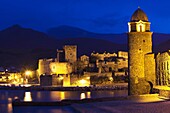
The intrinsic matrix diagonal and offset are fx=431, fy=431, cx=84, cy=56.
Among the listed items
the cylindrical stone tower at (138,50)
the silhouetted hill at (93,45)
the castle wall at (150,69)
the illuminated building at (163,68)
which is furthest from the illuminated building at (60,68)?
the silhouetted hill at (93,45)

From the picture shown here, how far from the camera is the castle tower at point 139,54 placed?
85.6ft

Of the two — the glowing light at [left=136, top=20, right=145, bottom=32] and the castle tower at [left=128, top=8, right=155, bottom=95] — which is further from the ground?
the glowing light at [left=136, top=20, right=145, bottom=32]

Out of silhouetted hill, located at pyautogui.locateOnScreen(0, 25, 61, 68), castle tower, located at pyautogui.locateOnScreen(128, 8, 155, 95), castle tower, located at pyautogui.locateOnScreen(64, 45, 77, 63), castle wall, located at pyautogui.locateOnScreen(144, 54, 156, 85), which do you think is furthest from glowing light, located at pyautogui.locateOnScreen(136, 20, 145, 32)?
silhouetted hill, located at pyautogui.locateOnScreen(0, 25, 61, 68)

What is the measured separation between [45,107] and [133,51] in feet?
24.1

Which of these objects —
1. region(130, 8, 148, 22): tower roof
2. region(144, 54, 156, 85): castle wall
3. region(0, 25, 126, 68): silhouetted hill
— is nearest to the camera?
region(144, 54, 156, 85): castle wall

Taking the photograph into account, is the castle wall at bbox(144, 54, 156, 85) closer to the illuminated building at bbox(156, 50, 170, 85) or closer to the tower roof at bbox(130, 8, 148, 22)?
the illuminated building at bbox(156, 50, 170, 85)

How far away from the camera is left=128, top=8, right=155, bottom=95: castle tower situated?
85.6 ft

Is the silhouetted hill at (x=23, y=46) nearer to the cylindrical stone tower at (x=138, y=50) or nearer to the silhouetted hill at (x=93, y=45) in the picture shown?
the silhouetted hill at (x=93, y=45)

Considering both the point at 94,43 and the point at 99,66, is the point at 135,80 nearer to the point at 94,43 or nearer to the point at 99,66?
the point at 99,66

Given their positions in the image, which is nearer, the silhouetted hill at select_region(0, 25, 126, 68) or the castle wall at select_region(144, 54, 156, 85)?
the castle wall at select_region(144, 54, 156, 85)

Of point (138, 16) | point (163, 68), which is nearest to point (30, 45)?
point (138, 16)

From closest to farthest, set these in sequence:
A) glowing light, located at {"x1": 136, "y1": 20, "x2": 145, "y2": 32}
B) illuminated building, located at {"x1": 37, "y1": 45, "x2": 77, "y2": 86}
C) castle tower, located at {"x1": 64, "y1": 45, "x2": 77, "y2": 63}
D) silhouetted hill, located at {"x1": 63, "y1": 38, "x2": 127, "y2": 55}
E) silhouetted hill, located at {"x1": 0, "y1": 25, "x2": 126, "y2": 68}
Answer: glowing light, located at {"x1": 136, "y1": 20, "x2": 145, "y2": 32} < illuminated building, located at {"x1": 37, "y1": 45, "x2": 77, "y2": 86} < castle tower, located at {"x1": 64, "y1": 45, "x2": 77, "y2": 63} < silhouetted hill, located at {"x1": 0, "y1": 25, "x2": 126, "y2": 68} < silhouetted hill, located at {"x1": 63, "y1": 38, "x2": 127, "y2": 55}

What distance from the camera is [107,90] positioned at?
137 ft

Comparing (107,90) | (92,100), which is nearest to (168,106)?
(92,100)
